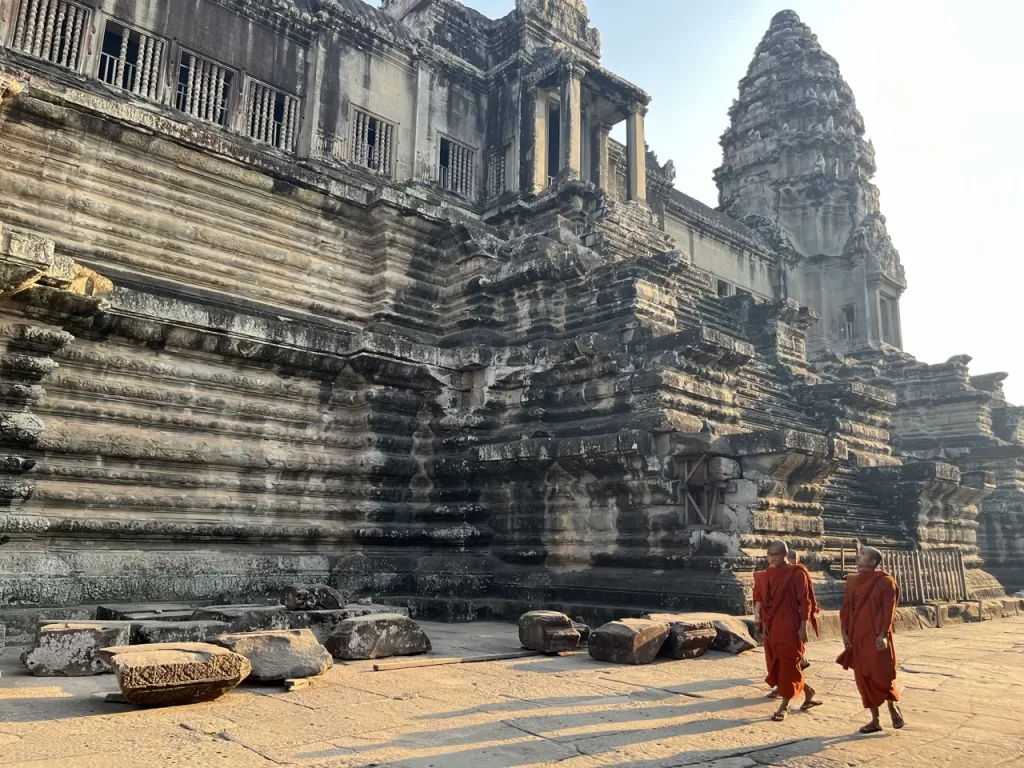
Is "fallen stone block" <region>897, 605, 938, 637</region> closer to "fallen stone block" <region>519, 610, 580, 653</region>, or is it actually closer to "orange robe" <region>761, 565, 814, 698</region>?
"fallen stone block" <region>519, 610, 580, 653</region>

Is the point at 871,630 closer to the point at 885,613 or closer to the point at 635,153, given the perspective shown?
the point at 885,613

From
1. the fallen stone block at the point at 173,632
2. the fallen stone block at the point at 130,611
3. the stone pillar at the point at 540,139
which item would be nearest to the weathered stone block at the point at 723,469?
the fallen stone block at the point at 173,632

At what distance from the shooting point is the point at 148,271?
11.5m

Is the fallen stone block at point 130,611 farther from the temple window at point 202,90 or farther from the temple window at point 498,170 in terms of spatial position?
the temple window at point 498,170

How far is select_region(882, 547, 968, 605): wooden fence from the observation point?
13.0m

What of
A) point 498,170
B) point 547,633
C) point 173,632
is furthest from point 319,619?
point 498,170

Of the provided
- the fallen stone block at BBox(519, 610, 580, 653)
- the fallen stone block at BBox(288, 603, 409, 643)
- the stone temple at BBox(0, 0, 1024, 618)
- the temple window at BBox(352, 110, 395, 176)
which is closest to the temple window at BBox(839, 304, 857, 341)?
the stone temple at BBox(0, 0, 1024, 618)

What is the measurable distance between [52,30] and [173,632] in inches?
411

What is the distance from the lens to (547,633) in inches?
345

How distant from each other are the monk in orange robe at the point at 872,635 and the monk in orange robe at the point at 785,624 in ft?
1.16

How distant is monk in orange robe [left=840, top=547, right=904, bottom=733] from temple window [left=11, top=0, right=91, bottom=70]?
13.4m

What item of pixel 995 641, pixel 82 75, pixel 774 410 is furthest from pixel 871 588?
pixel 82 75

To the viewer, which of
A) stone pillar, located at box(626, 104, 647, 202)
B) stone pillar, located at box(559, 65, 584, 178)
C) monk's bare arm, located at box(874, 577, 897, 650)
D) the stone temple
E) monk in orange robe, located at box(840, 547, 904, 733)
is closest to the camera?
monk in orange robe, located at box(840, 547, 904, 733)

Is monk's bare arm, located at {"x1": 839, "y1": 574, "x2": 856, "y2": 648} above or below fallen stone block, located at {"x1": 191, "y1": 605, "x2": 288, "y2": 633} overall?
above
